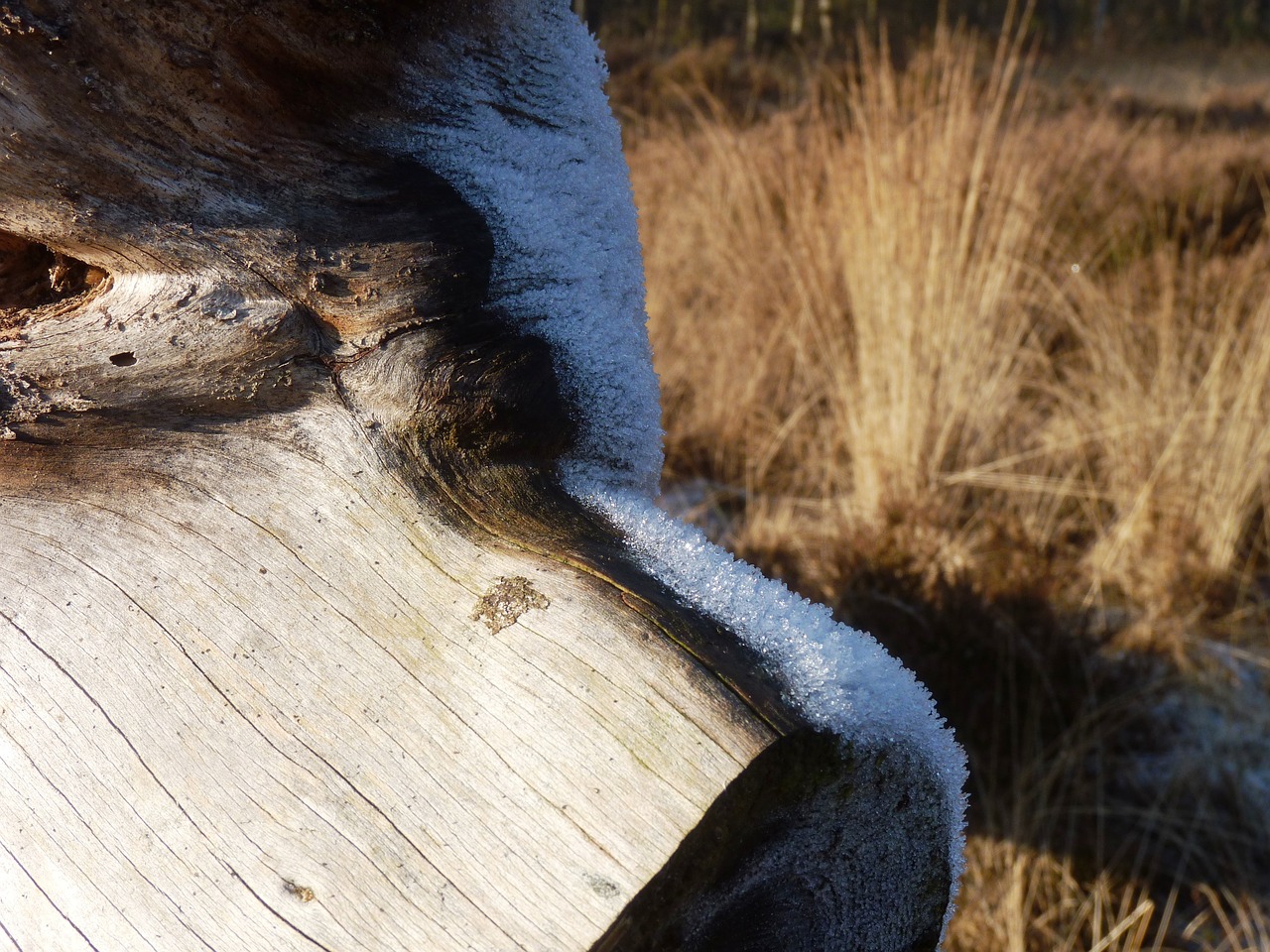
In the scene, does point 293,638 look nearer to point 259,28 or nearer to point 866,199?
point 259,28

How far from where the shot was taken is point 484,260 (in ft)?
2.64

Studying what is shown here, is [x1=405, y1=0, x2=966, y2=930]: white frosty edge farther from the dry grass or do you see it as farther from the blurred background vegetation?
the blurred background vegetation

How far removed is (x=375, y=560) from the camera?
0.75 metres

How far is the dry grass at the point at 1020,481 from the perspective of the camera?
2.00 meters

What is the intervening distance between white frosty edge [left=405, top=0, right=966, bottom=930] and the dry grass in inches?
59.8

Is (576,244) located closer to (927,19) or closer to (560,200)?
A: (560,200)

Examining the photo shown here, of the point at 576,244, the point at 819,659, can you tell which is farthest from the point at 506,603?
the point at 576,244

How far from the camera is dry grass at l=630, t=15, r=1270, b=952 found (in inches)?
78.9

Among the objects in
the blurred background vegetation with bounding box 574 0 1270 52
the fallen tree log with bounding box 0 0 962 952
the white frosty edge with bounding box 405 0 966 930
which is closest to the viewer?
the fallen tree log with bounding box 0 0 962 952

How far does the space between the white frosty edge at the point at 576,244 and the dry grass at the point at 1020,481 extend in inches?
59.8

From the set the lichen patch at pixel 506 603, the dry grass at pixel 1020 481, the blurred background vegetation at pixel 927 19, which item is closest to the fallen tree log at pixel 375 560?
the lichen patch at pixel 506 603

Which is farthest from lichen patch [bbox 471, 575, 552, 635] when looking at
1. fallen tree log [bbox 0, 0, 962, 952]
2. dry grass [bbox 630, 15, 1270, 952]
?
dry grass [bbox 630, 15, 1270, 952]

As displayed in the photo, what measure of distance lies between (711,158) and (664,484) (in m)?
2.10

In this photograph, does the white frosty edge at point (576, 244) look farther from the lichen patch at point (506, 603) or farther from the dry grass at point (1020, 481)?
the dry grass at point (1020, 481)
